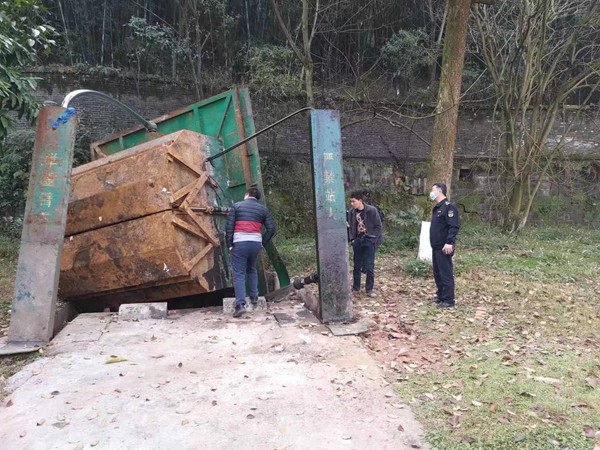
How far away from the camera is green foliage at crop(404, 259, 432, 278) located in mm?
8709

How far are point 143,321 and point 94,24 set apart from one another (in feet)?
50.9

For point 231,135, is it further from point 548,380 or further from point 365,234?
point 548,380

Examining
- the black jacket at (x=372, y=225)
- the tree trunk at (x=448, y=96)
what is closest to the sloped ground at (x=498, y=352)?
the black jacket at (x=372, y=225)

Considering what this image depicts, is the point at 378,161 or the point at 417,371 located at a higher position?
the point at 378,161

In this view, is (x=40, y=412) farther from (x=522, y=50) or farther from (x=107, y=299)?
(x=522, y=50)

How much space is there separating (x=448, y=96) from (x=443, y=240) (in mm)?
4800

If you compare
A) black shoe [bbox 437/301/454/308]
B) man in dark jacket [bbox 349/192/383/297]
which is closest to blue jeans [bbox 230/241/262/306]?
man in dark jacket [bbox 349/192/383/297]

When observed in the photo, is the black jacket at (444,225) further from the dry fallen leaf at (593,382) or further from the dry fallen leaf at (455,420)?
the dry fallen leaf at (455,420)

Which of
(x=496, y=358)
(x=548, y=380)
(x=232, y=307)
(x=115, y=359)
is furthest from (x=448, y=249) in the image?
(x=115, y=359)

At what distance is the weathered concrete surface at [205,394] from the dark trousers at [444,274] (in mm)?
1928

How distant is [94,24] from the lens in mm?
17766

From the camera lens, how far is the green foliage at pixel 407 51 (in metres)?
17.9

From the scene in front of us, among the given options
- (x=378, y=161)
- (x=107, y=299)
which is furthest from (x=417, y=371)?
(x=378, y=161)

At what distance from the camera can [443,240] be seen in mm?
6422
